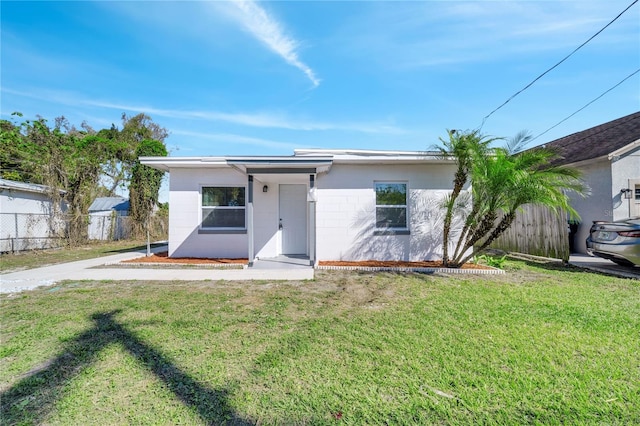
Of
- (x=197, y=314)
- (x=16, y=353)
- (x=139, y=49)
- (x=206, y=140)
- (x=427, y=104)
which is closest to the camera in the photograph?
(x=16, y=353)

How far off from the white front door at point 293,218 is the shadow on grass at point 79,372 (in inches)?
240

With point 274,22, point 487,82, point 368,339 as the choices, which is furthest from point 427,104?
point 368,339

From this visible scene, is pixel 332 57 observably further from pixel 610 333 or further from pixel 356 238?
pixel 610 333

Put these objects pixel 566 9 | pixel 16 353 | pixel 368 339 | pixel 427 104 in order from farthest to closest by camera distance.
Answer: pixel 427 104 < pixel 566 9 < pixel 368 339 < pixel 16 353

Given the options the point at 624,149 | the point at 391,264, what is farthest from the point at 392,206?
the point at 624,149

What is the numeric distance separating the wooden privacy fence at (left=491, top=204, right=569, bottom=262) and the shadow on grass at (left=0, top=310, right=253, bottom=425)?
30.2ft

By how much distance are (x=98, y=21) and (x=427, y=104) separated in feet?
36.5

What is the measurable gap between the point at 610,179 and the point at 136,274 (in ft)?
48.4

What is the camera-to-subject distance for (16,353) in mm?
3096

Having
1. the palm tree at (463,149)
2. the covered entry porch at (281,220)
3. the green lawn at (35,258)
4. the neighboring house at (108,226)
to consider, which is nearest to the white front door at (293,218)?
the covered entry porch at (281,220)

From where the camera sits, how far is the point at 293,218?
9391 millimetres

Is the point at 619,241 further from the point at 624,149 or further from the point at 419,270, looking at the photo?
the point at 419,270

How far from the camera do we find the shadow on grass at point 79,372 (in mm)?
2139

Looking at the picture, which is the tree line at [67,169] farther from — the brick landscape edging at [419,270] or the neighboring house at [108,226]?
the brick landscape edging at [419,270]
